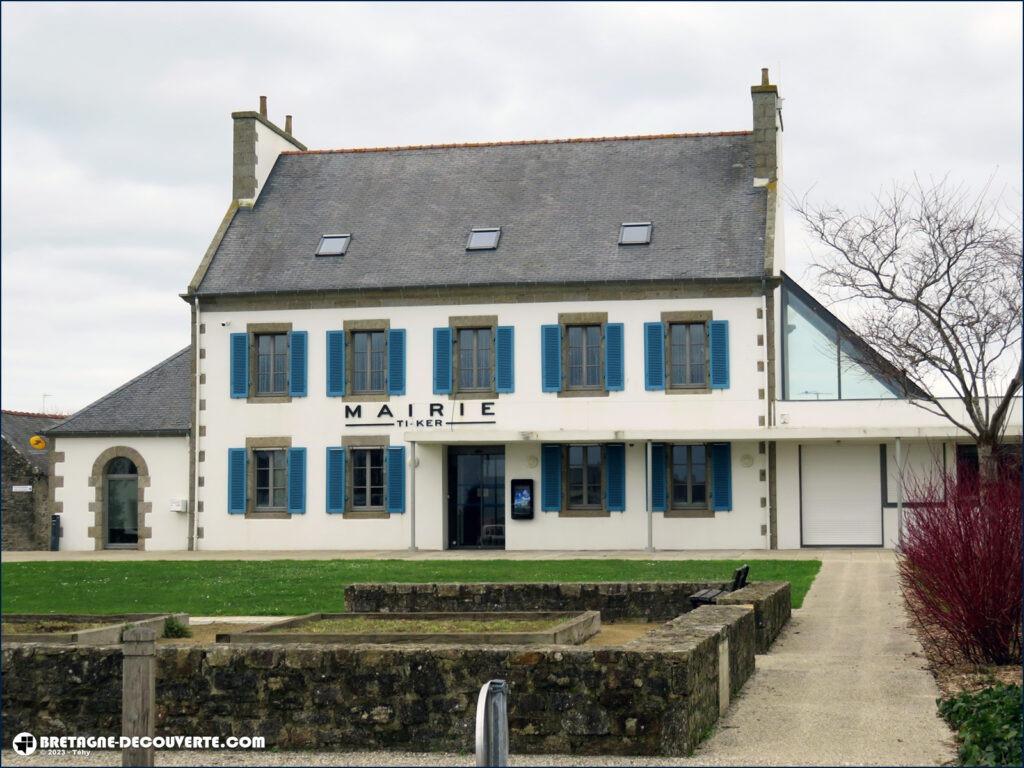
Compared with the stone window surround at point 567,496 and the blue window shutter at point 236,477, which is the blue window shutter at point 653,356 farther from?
the blue window shutter at point 236,477

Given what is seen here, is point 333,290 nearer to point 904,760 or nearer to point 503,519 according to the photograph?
point 503,519

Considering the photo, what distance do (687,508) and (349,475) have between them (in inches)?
259

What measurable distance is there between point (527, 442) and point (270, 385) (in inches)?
212

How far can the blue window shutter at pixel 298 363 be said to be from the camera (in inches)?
1126

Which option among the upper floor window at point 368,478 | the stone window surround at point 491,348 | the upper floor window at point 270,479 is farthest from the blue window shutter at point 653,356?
the upper floor window at point 270,479

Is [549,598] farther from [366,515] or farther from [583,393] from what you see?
[366,515]

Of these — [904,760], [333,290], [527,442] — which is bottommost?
[904,760]

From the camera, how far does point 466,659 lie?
804 cm

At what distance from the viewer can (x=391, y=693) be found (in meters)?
8.12

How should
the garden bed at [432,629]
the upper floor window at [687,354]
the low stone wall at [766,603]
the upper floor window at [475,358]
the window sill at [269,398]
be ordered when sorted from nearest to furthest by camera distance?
the garden bed at [432,629], the low stone wall at [766,603], the upper floor window at [687,354], the upper floor window at [475,358], the window sill at [269,398]

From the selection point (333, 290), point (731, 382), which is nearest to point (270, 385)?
point (333, 290)

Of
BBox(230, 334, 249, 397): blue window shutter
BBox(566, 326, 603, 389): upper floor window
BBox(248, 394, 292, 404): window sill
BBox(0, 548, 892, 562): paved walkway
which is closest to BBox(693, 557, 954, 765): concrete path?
BBox(0, 548, 892, 562): paved walkway

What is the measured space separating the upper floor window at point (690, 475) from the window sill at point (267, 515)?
24.8 feet

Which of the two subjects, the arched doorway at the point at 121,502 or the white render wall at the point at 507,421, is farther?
the arched doorway at the point at 121,502
